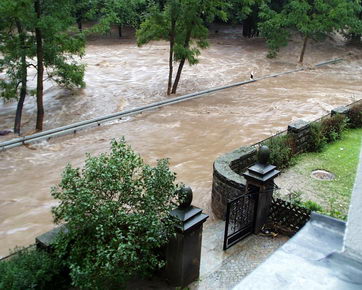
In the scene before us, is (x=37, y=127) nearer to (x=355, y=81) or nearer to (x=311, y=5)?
(x=355, y=81)

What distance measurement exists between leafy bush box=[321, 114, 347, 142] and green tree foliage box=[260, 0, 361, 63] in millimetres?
17803

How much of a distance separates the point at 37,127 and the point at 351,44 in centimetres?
3081

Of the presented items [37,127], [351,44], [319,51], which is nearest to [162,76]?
[37,127]

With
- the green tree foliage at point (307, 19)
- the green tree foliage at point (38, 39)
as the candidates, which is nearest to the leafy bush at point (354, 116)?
the green tree foliage at point (38, 39)

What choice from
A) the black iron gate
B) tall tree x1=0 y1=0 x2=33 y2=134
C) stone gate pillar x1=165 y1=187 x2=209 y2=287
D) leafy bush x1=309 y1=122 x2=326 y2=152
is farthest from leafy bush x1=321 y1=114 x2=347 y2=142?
tall tree x1=0 y1=0 x2=33 y2=134

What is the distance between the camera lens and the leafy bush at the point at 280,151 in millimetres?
11133

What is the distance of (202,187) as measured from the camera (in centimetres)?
1156

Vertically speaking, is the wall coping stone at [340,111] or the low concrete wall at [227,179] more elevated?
the wall coping stone at [340,111]

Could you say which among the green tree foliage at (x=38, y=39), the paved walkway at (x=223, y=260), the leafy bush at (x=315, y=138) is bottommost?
the paved walkway at (x=223, y=260)

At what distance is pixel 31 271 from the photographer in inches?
223

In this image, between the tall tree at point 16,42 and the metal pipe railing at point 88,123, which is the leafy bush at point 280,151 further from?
the tall tree at point 16,42

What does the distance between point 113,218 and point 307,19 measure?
2857cm

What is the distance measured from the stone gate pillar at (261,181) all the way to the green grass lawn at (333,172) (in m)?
0.98

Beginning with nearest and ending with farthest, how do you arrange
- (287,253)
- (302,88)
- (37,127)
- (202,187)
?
(287,253) < (202,187) < (37,127) < (302,88)
